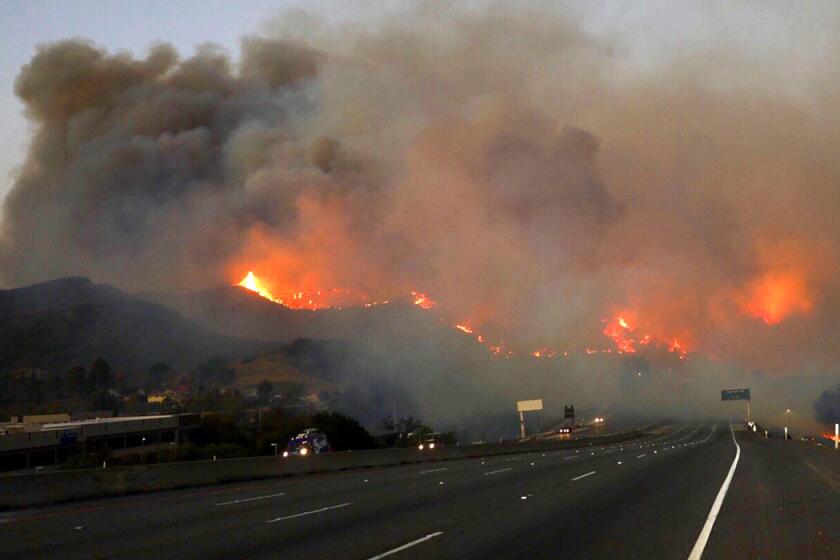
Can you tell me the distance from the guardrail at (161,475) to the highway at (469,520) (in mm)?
699

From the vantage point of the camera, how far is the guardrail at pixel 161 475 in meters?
20.5

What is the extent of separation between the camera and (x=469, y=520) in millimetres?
14359

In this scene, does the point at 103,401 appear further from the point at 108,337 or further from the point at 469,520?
the point at 469,520

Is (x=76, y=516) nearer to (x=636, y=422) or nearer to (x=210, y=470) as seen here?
(x=210, y=470)

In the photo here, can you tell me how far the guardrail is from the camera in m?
20.5

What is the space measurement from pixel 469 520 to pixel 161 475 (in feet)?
43.1

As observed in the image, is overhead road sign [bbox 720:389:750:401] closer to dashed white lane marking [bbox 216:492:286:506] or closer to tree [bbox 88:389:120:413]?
tree [bbox 88:389:120:413]

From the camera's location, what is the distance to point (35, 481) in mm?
20781

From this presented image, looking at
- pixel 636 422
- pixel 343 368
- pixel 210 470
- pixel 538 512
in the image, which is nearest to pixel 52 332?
pixel 343 368

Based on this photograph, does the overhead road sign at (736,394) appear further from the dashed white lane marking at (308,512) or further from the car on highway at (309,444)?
the dashed white lane marking at (308,512)

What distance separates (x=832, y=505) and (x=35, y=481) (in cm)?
1609

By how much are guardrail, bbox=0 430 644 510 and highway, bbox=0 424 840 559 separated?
0.70 m

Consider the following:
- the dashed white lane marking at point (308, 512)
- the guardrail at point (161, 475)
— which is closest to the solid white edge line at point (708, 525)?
the dashed white lane marking at point (308, 512)

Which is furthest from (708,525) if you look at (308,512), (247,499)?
(247,499)
